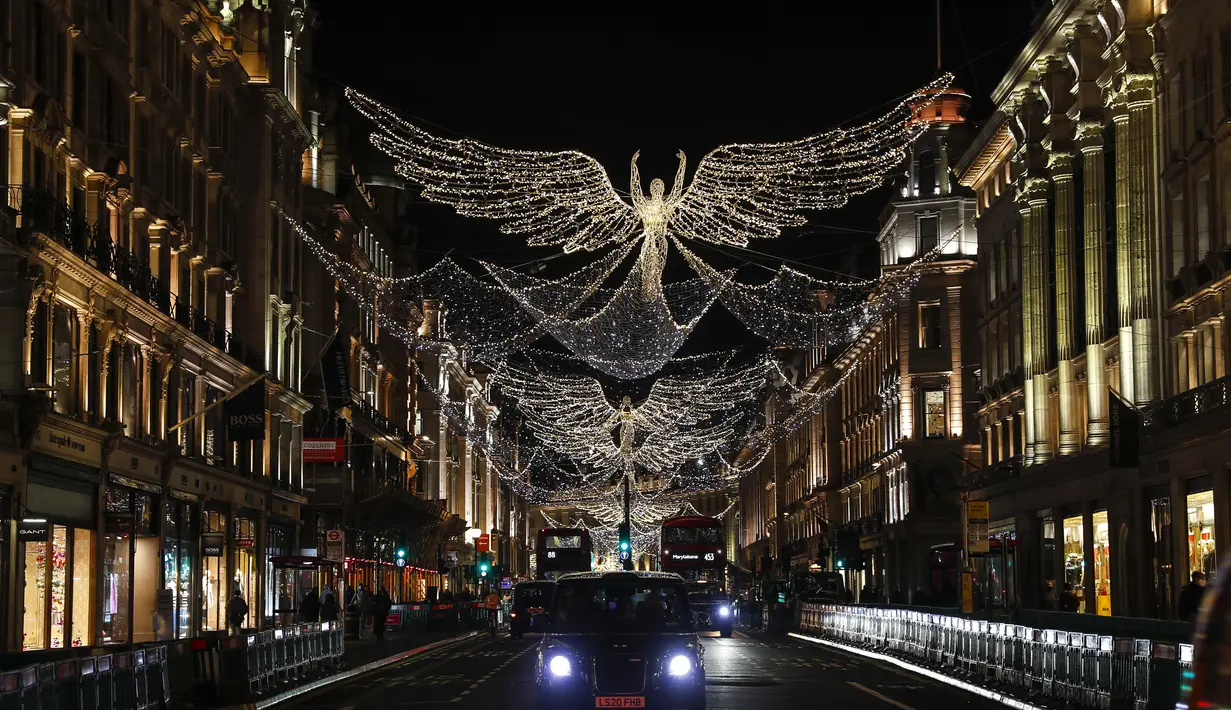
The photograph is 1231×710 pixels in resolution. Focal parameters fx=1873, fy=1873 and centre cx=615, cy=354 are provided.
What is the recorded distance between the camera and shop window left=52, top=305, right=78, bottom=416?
3994cm

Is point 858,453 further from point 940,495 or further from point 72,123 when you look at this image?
point 72,123

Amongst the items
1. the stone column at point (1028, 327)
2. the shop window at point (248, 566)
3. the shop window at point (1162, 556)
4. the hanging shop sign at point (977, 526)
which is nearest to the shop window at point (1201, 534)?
the shop window at point (1162, 556)

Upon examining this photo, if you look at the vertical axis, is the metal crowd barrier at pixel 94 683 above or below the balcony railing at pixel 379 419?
below

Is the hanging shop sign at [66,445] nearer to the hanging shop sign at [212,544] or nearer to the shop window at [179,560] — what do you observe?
the shop window at [179,560]

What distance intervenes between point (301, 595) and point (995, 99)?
30.9 m

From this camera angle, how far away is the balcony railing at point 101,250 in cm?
3728

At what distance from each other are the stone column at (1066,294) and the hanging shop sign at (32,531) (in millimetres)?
33465

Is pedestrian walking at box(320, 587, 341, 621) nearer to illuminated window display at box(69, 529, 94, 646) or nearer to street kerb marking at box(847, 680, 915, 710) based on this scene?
illuminated window display at box(69, 529, 94, 646)

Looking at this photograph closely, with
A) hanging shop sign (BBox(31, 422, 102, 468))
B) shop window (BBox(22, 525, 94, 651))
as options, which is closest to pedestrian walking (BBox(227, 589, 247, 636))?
shop window (BBox(22, 525, 94, 651))

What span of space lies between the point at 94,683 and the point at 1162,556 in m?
37.2

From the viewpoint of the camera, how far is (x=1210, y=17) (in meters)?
44.1

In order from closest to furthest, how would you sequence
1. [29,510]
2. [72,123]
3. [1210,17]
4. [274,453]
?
[29,510]
[72,123]
[1210,17]
[274,453]

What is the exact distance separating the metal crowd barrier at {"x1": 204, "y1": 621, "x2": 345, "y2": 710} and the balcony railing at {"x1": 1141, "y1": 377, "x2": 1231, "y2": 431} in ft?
67.9

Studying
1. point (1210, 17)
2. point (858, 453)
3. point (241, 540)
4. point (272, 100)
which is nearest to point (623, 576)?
point (1210, 17)
